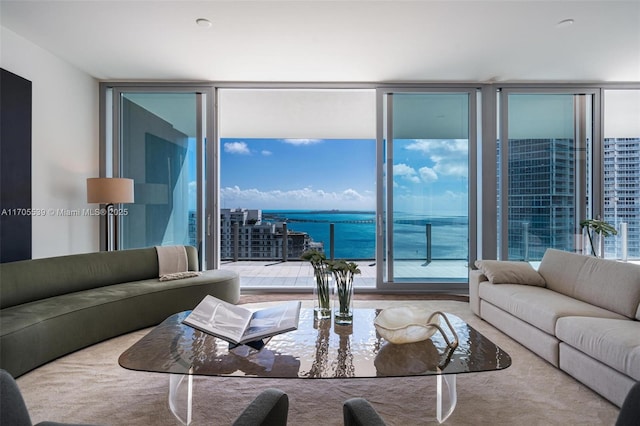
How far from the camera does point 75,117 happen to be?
4.01 metres

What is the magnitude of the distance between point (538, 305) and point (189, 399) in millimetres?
2461

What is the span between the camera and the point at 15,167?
3150 mm

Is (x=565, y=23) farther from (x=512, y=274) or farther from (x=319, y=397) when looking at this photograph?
(x=319, y=397)

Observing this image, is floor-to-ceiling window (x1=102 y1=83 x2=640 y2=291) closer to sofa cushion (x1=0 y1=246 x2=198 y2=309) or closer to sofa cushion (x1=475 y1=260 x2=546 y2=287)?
sofa cushion (x1=0 y1=246 x2=198 y2=309)

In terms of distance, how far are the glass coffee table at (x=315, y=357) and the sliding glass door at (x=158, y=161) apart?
2.75 metres

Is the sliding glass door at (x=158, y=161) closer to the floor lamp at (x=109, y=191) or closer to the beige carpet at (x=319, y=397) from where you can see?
the floor lamp at (x=109, y=191)

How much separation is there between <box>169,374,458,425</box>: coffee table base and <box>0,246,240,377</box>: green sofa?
1211mm

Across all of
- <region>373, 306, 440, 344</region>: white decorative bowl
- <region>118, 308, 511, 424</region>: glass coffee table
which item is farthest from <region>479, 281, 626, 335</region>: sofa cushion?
<region>373, 306, 440, 344</region>: white decorative bowl

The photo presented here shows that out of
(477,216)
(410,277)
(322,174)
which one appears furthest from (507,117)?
(322,174)

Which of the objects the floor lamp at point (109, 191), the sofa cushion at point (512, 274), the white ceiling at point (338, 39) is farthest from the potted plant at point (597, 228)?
the floor lamp at point (109, 191)

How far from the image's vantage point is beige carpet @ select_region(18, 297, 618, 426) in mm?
1784

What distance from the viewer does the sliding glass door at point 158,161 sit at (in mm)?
4488

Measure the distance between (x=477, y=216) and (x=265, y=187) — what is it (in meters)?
8.47

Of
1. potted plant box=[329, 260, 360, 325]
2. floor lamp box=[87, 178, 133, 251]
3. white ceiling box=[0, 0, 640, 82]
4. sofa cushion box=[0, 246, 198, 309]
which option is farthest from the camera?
floor lamp box=[87, 178, 133, 251]
